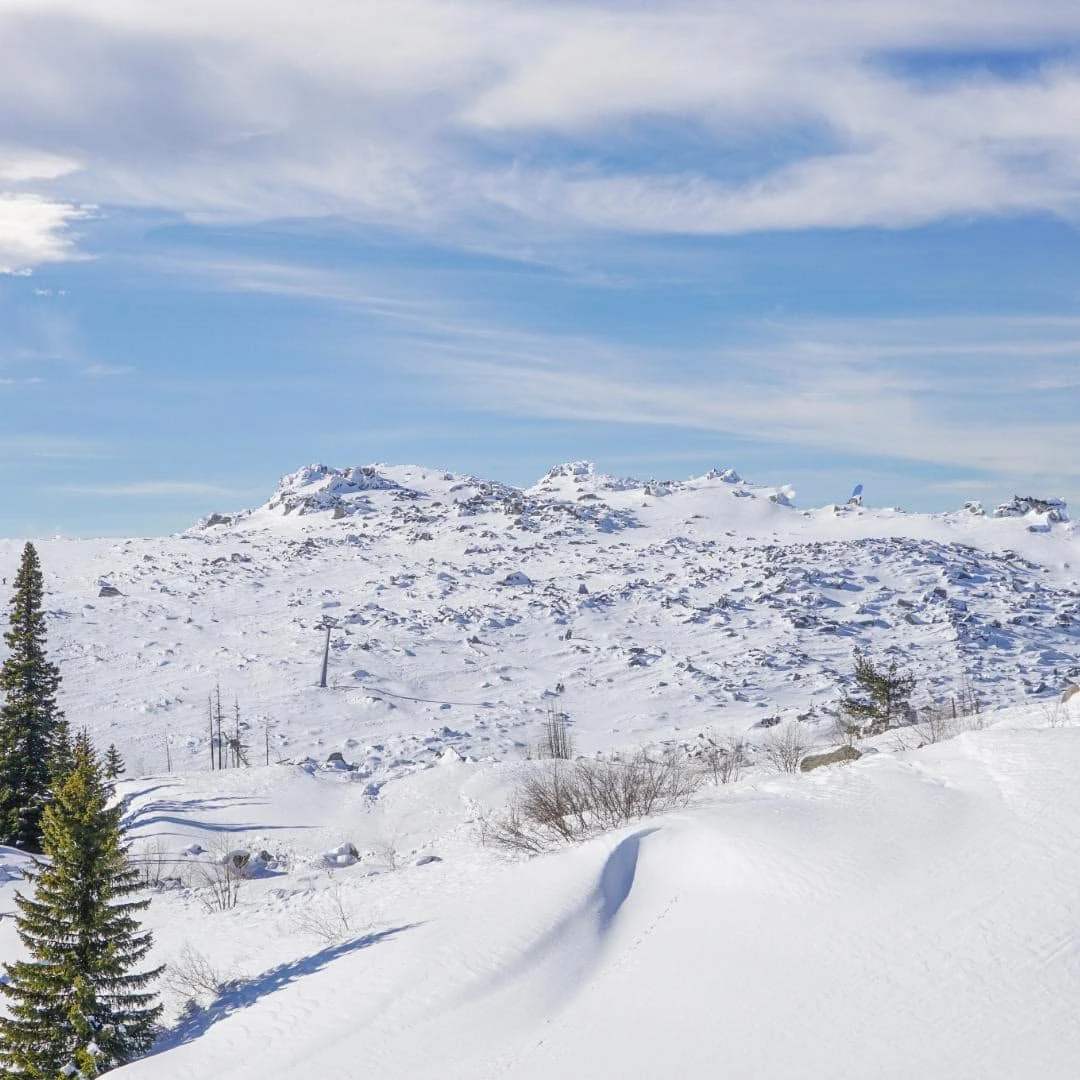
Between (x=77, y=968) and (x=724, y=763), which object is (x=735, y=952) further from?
(x=724, y=763)

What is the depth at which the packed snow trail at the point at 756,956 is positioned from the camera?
10531mm

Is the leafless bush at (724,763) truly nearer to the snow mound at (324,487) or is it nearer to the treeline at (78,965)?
the treeline at (78,965)

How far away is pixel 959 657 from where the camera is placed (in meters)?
64.5

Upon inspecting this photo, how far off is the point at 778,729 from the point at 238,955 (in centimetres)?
2942

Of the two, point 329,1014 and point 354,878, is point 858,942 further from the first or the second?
point 354,878

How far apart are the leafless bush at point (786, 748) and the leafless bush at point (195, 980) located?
47.0 feet

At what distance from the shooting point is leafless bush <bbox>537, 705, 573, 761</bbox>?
45281mm

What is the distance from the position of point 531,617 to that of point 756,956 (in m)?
62.1

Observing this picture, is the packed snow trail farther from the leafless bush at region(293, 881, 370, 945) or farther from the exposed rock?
the exposed rock

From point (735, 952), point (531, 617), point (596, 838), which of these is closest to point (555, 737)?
point (531, 617)

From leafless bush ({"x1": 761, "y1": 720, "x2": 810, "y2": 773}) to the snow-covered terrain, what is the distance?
108 inches

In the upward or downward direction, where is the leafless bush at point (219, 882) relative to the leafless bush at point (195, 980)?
downward

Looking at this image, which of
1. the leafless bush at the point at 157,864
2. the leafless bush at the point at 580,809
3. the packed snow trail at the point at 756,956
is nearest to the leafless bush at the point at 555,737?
the leafless bush at the point at 157,864

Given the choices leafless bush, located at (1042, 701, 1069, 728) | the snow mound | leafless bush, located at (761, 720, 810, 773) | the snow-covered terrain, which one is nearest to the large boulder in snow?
the snow-covered terrain
